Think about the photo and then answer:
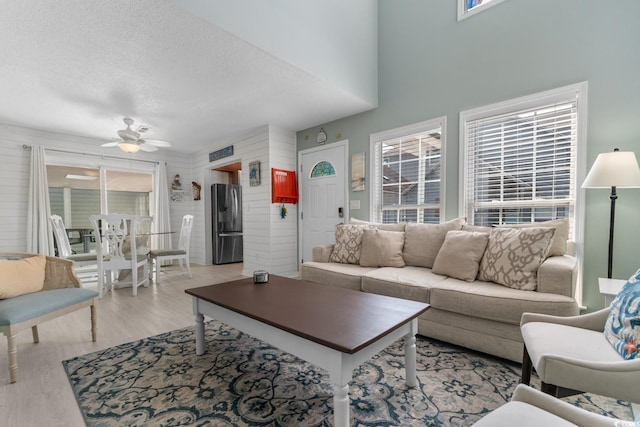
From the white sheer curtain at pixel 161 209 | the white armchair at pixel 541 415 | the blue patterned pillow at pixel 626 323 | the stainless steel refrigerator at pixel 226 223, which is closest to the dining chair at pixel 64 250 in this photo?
the white sheer curtain at pixel 161 209

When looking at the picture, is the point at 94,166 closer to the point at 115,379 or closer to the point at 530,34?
the point at 115,379

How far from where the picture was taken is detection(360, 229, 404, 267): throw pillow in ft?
9.73

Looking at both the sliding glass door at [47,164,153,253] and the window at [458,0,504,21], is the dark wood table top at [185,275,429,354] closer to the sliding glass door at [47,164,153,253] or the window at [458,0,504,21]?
the window at [458,0,504,21]

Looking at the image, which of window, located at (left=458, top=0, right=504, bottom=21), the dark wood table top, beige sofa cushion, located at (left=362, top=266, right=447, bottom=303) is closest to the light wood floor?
the dark wood table top

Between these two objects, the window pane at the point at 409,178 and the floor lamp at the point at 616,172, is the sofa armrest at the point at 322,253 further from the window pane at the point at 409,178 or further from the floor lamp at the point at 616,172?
the floor lamp at the point at 616,172

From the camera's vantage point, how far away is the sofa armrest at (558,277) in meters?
1.88

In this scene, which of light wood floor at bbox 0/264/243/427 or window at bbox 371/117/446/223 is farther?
window at bbox 371/117/446/223

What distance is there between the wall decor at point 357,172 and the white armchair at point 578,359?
2.72 metres

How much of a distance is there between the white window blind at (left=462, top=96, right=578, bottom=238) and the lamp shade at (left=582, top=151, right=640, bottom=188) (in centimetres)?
50

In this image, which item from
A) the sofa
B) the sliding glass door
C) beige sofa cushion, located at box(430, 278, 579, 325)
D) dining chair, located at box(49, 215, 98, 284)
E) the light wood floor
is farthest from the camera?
the sliding glass door

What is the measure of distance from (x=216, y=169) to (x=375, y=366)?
5.60 metres

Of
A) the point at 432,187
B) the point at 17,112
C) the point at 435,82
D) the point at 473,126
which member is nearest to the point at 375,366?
the point at 432,187

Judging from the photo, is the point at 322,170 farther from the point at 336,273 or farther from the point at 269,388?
the point at 269,388

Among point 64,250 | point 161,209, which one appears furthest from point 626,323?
point 161,209
